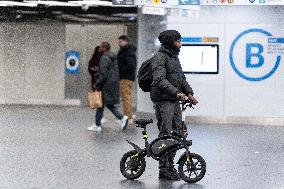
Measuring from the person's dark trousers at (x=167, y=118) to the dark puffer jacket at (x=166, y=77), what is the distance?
0.29 ft

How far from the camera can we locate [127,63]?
20.5 m

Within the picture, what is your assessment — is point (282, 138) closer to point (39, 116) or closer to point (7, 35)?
point (39, 116)

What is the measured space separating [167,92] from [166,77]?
0.89ft

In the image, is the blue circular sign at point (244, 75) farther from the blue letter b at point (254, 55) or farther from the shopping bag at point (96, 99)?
the shopping bag at point (96, 99)

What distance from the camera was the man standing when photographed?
20391 millimetres

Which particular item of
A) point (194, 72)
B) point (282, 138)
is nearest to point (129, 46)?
point (194, 72)

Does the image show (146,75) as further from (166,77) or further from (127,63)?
(127,63)

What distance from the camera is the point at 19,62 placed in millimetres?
29594

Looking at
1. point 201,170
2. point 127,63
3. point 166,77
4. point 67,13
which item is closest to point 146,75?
point 166,77

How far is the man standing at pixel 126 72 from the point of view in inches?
803

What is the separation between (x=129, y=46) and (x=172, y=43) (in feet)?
31.5

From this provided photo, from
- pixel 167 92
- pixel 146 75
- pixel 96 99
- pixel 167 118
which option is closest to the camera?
pixel 167 92

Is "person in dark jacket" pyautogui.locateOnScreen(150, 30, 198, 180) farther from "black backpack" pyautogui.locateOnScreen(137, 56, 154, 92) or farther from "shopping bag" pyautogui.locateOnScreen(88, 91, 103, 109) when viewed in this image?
"shopping bag" pyautogui.locateOnScreen(88, 91, 103, 109)

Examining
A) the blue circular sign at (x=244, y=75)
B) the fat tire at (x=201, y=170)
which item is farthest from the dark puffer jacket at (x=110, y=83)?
the fat tire at (x=201, y=170)
